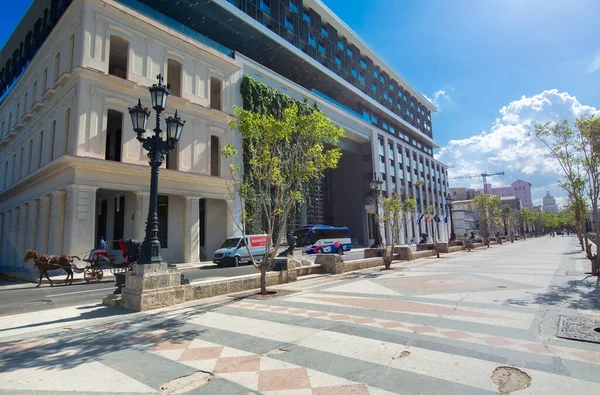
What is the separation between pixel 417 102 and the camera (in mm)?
69188

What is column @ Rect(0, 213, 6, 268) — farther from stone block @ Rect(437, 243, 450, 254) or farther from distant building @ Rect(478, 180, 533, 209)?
distant building @ Rect(478, 180, 533, 209)

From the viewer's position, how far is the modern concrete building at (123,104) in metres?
19.2

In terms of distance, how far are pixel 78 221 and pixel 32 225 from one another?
7.68 metres

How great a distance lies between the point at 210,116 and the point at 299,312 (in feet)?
72.3

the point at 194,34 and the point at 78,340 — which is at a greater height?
the point at 194,34

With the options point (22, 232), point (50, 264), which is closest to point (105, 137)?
point (50, 264)

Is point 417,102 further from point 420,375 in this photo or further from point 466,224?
point 420,375

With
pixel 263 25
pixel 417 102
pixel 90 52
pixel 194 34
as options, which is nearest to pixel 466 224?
pixel 417 102

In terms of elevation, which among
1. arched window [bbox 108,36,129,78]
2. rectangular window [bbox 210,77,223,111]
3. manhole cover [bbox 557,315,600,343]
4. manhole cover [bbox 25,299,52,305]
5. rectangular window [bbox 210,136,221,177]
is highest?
arched window [bbox 108,36,129,78]

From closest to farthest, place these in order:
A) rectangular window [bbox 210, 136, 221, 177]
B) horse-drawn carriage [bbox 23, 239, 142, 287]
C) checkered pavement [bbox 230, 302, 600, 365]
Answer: checkered pavement [bbox 230, 302, 600, 365] < horse-drawn carriage [bbox 23, 239, 142, 287] < rectangular window [bbox 210, 136, 221, 177]

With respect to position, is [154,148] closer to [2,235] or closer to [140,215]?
[140,215]

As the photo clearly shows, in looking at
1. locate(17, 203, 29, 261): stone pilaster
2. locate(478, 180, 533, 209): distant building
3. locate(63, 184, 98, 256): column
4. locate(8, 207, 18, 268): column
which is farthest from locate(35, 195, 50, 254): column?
locate(478, 180, 533, 209): distant building

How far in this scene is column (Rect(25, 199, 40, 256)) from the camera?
21.8 m

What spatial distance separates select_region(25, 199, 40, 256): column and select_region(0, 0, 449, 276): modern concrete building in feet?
0.31
